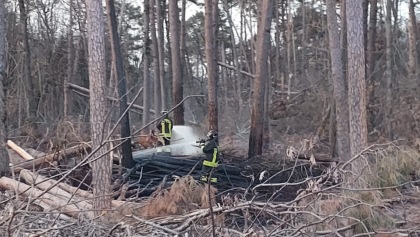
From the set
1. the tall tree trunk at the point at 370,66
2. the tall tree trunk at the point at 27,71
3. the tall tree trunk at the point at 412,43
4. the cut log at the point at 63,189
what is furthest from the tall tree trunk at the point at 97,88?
the tall tree trunk at the point at 412,43

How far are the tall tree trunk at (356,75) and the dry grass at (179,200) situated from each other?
150 inches

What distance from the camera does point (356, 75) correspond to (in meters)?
10.6

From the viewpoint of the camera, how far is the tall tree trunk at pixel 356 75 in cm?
1043

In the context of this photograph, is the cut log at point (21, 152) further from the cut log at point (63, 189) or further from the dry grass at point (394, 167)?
the dry grass at point (394, 167)

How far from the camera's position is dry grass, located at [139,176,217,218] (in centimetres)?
685

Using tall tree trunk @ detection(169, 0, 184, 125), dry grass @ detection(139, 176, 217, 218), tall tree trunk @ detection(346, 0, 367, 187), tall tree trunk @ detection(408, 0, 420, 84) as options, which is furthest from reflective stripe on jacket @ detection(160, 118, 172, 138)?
tall tree trunk @ detection(408, 0, 420, 84)

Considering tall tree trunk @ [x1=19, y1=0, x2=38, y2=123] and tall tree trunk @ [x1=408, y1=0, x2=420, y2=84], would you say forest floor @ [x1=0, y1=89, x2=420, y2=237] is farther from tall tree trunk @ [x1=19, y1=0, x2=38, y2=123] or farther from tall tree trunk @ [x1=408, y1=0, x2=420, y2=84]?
tall tree trunk @ [x1=408, y1=0, x2=420, y2=84]

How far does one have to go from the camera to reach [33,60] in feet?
81.9

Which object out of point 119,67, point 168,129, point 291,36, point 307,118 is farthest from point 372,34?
point 291,36

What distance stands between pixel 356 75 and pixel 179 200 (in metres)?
4.71

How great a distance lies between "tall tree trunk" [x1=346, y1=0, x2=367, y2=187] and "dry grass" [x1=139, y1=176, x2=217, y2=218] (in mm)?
3821

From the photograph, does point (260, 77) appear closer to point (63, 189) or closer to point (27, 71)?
point (63, 189)

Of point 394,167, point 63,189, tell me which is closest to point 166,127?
point 63,189

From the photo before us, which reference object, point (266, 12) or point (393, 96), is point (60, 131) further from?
point (393, 96)
